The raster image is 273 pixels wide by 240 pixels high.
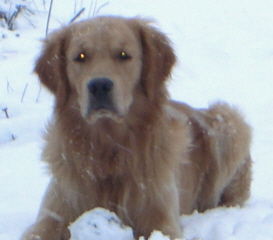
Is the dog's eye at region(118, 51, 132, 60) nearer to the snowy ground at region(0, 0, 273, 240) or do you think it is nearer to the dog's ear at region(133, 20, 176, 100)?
the dog's ear at region(133, 20, 176, 100)

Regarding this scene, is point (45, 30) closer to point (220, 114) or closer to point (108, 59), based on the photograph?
point (220, 114)

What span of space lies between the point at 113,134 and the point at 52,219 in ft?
2.37

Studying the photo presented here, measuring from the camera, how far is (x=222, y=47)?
1180 centimetres

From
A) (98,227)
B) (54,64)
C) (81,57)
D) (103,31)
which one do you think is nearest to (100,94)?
(81,57)

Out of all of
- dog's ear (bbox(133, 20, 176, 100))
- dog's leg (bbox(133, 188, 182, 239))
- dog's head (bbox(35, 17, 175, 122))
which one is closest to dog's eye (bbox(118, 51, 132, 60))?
dog's head (bbox(35, 17, 175, 122))

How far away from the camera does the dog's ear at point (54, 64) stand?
552 centimetres

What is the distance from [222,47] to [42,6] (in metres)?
3.02

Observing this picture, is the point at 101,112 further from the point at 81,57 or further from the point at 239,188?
the point at 239,188

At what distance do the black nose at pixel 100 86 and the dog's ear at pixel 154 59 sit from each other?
0.45 meters

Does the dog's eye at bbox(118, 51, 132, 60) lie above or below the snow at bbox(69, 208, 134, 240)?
above

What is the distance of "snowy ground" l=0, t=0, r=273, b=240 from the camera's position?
5984 mm

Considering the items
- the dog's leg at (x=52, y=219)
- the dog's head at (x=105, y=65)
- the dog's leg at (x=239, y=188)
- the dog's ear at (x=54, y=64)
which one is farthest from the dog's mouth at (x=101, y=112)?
the dog's leg at (x=239, y=188)

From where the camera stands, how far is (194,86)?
10438mm

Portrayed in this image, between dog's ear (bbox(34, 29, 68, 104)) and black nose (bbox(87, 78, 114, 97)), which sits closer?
black nose (bbox(87, 78, 114, 97))
